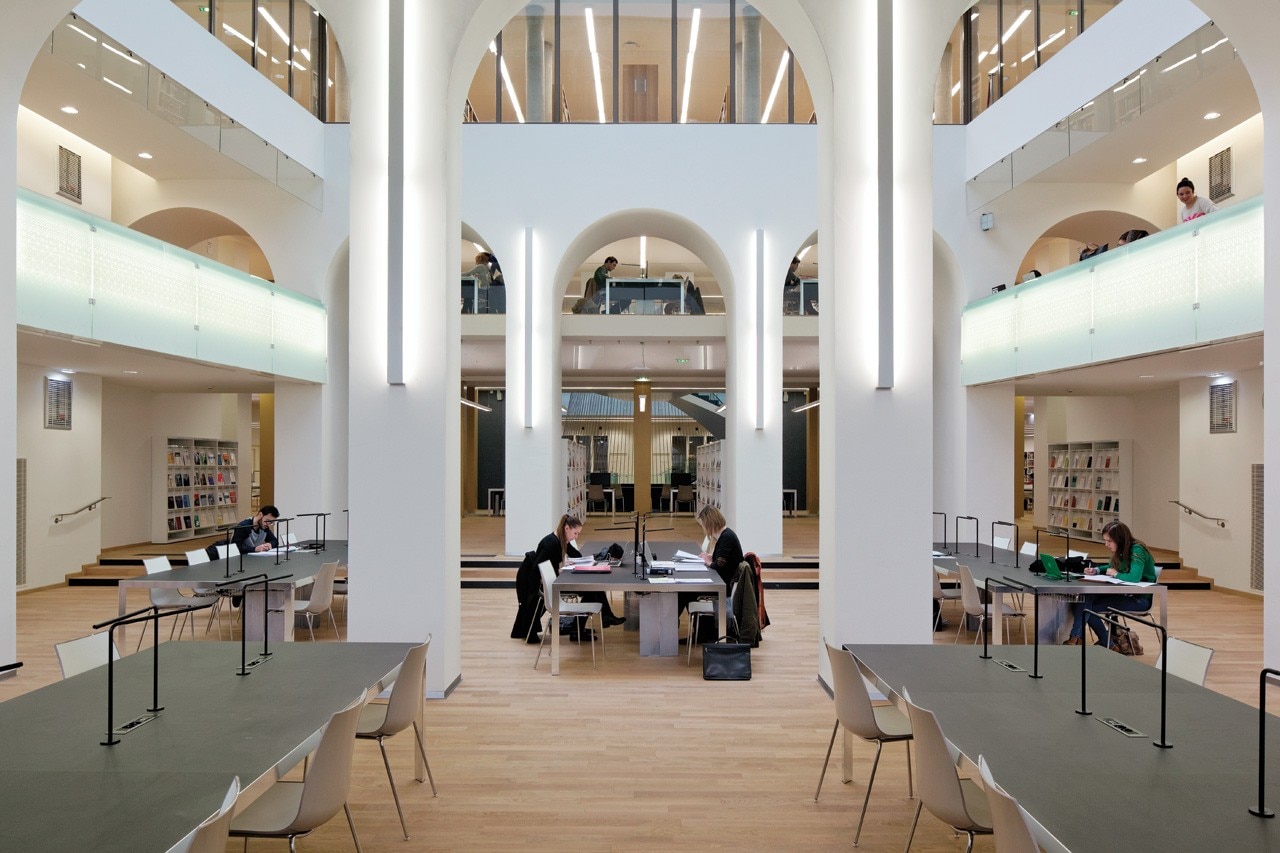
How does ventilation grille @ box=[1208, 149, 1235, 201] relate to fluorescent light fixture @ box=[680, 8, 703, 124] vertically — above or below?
below

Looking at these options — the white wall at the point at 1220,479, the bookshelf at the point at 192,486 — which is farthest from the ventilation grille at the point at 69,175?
the white wall at the point at 1220,479

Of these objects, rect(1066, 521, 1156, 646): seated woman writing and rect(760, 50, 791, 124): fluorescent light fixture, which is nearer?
rect(1066, 521, 1156, 646): seated woman writing

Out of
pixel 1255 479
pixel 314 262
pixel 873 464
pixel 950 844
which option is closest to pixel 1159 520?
pixel 1255 479

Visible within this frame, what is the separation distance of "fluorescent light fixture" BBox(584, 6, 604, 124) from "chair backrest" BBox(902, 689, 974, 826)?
13.9 meters

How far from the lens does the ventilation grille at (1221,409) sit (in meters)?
10.8

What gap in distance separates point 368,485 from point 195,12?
381 inches

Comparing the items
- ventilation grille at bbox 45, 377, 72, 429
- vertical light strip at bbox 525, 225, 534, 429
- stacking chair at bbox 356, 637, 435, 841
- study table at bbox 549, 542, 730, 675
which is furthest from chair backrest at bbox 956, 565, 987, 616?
ventilation grille at bbox 45, 377, 72, 429

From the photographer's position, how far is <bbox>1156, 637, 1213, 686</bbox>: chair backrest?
395 cm

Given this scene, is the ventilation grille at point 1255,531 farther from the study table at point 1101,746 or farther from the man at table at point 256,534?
the man at table at point 256,534

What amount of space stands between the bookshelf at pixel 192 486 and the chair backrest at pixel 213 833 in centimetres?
1441

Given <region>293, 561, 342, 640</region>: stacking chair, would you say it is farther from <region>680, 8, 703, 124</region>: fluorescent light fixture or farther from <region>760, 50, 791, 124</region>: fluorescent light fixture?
<region>760, 50, 791, 124</region>: fluorescent light fixture

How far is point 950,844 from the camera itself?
367 centimetres

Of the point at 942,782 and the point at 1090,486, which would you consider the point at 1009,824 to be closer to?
the point at 942,782

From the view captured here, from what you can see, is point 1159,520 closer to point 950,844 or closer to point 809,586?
point 809,586
